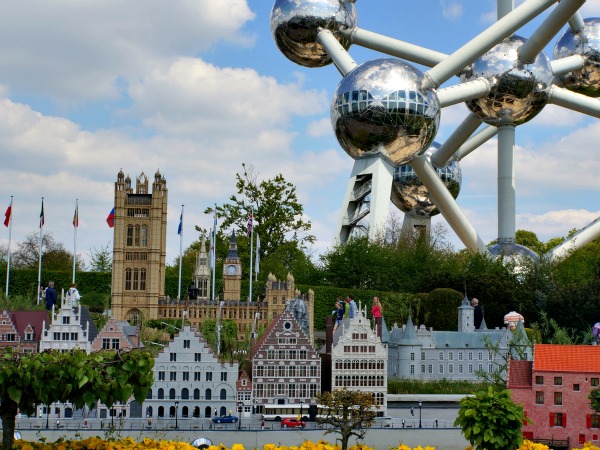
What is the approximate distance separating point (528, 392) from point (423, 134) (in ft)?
41.3

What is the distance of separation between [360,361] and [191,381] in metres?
3.81

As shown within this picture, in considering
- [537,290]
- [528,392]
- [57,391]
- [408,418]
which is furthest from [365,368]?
[537,290]

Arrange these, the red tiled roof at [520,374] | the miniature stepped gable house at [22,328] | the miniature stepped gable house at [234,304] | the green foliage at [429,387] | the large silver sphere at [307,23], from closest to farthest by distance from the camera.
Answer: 1. the red tiled roof at [520,374]
2. the miniature stepped gable house at [22,328]
3. the green foliage at [429,387]
4. the miniature stepped gable house at [234,304]
5. the large silver sphere at [307,23]

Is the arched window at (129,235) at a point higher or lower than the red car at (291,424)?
higher

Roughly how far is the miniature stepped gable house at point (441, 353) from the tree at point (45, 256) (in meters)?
35.6


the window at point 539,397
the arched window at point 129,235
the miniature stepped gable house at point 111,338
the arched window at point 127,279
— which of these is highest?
the arched window at point 129,235

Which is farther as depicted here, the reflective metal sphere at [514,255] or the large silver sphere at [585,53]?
the large silver sphere at [585,53]

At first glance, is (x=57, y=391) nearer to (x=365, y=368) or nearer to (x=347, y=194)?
(x=365, y=368)

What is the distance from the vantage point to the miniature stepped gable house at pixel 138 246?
146 ft

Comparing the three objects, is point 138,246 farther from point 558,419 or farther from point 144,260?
point 558,419

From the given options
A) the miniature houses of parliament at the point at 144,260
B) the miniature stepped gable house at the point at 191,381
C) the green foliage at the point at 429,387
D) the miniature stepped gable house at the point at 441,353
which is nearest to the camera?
the miniature stepped gable house at the point at 191,381

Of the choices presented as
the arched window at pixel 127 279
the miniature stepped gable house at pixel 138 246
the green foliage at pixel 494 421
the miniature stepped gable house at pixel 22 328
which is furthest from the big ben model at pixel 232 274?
the green foliage at pixel 494 421

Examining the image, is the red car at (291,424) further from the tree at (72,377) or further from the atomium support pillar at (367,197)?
the atomium support pillar at (367,197)

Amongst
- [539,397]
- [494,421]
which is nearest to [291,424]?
[539,397]
